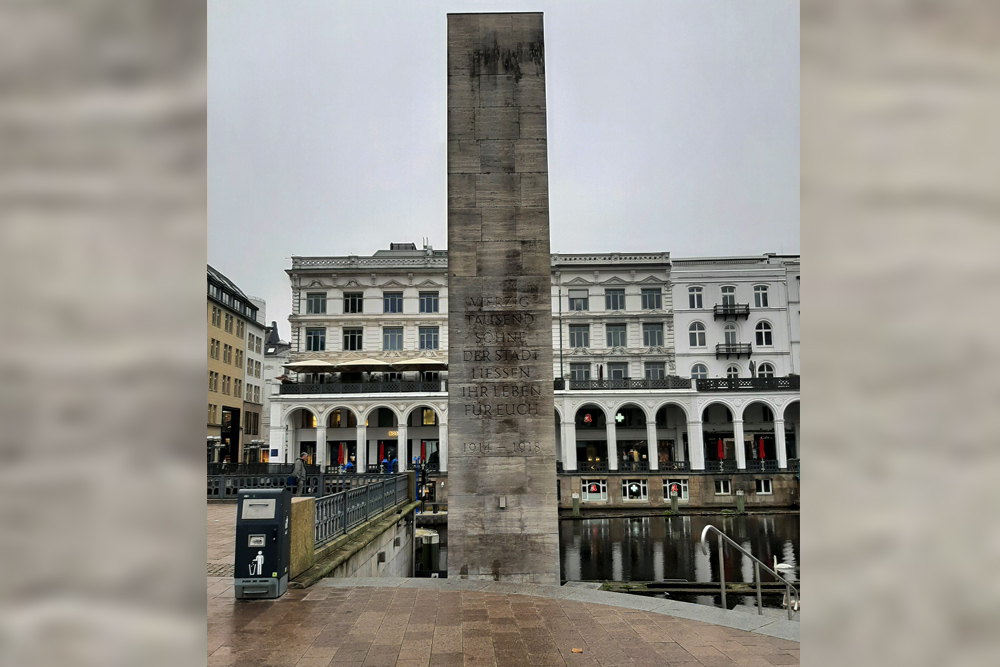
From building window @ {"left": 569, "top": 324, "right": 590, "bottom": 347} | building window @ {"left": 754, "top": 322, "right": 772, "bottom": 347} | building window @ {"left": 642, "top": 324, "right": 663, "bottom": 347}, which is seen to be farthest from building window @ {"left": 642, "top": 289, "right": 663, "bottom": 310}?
building window @ {"left": 754, "top": 322, "right": 772, "bottom": 347}

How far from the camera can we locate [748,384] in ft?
141

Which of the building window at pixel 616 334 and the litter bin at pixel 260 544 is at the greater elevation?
the building window at pixel 616 334

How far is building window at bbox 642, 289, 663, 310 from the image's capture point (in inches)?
1868

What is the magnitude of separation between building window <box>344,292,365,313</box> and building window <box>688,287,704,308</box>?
21665mm

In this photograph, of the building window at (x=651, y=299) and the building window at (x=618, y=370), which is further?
the building window at (x=651, y=299)

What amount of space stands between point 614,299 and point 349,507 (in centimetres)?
3536

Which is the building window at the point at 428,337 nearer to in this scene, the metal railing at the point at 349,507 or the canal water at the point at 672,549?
the canal water at the point at 672,549

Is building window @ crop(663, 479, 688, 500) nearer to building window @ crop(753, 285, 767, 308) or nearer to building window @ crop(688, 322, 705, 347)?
building window @ crop(688, 322, 705, 347)

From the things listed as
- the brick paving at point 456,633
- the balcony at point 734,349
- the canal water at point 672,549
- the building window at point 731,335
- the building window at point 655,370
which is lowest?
the canal water at point 672,549

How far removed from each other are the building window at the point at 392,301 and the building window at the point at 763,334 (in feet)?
76.9

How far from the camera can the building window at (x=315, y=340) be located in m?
47.1

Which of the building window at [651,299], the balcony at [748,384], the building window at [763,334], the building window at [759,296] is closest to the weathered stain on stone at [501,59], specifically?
the balcony at [748,384]

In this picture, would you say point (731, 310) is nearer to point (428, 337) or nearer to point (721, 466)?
point (721, 466)
